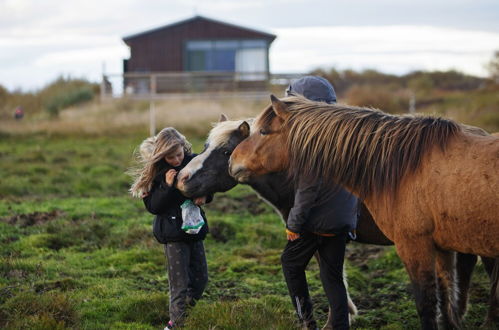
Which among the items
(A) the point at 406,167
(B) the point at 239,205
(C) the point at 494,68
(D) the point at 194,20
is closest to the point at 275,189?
(A) the point at 406,167

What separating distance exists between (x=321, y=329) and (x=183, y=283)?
1.26 metres

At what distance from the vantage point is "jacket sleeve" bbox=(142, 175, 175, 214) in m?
4.96

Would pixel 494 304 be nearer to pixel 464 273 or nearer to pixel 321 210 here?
pixel 464 273

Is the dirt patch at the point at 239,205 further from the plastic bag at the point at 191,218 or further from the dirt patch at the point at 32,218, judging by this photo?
the plastic bag at the point at 191,218

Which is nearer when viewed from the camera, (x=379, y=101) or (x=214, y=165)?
(x=214, y=165)

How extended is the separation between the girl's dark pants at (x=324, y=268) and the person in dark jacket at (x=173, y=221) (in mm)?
874

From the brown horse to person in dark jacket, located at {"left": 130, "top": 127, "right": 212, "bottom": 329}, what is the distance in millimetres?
808

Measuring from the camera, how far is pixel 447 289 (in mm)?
4875

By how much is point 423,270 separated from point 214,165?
1985 mm

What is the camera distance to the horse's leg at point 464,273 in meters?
5.46

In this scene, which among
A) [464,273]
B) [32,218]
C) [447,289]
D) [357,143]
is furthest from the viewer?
[32,218]

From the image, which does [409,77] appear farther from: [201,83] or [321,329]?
[321,329]

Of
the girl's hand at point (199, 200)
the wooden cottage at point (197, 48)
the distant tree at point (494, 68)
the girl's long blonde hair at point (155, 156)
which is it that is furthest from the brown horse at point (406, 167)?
the distant tree at point (494, 68)

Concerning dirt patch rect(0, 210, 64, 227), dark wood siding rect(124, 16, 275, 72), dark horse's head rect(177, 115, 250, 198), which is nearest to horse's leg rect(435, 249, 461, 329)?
dark horse's head rect(177, 115, 250, 198)
